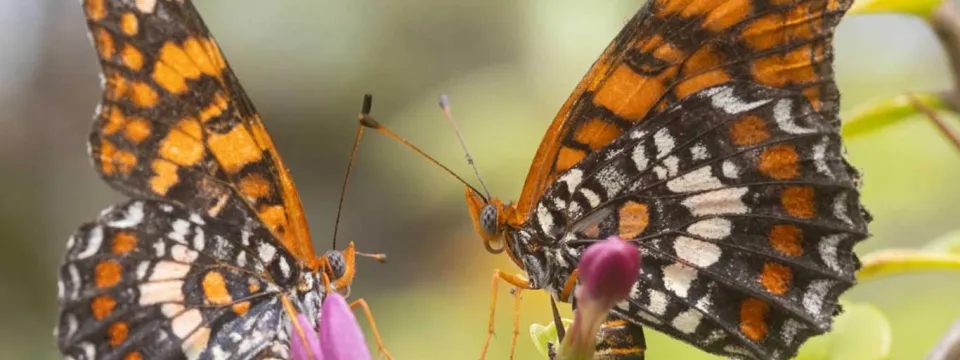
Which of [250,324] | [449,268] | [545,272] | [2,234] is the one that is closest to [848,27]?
[449,268]

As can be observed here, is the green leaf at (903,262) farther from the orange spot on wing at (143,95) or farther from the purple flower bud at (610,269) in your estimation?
the orange spot on wing at (143,95)

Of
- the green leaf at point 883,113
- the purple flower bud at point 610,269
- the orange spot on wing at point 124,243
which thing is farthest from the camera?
the green leaf at point 883,113

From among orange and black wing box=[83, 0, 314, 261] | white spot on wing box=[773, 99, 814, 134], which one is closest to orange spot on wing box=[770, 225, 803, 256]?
white spot on wing box=[773, 99, 814, 134]

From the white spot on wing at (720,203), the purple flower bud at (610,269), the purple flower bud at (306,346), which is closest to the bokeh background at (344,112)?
the white spot on wing at (720,203)

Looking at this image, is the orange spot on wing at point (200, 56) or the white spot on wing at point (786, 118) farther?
the orange spot on wing at point (200, 56)

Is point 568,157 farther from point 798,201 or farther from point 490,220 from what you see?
point 798,201

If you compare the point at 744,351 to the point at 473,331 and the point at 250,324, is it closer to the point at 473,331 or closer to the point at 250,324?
the point at 250,324

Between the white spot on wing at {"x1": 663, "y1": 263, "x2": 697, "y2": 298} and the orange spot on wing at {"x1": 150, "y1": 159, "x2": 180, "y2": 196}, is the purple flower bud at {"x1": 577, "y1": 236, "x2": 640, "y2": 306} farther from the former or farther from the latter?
the orange spot on wing at {"x1": 150, "y1": 159, "x2": 180, "y2": 196}
